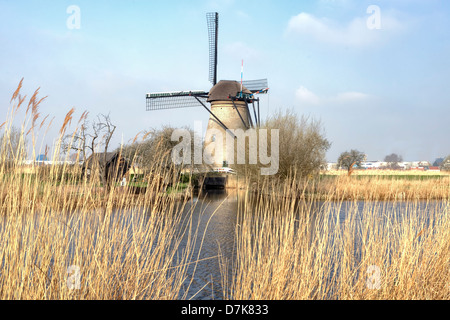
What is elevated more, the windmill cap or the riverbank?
the windmill cap

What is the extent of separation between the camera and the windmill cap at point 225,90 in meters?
24.5

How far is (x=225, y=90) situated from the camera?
80.9ft

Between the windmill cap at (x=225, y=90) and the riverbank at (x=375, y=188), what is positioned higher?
the windmill cap at (x=225, y=90)

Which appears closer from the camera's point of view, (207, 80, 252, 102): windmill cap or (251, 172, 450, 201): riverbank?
(251, 172, 450, 201): riverbank

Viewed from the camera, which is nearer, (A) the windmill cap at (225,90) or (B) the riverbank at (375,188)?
(B) the riverbank at (375,188)

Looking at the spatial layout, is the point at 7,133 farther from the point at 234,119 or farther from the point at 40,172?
the point at 234,119

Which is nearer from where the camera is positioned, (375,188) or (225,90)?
(375,188)

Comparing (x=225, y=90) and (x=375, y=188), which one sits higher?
(x=225, y=90)

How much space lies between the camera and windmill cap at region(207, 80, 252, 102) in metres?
24.5
